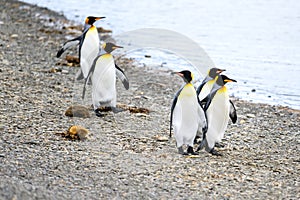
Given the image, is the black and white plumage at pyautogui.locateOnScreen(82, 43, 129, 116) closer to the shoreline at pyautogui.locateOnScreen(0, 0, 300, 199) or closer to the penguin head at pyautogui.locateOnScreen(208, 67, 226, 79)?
the shoreline at pyautogui.locateOnScreen(0, 0, 300, 199)

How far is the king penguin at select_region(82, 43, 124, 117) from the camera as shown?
598cm

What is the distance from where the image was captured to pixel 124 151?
471cm

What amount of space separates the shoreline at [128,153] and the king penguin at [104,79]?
0.21 metres

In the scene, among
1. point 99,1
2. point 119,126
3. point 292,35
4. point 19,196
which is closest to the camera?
point 19,196

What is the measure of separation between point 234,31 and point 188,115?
10.8 m

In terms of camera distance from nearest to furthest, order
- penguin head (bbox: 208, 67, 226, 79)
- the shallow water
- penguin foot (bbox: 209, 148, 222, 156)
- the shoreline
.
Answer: the shoreline
penguin foot (bbox: 209, 148, 222, 156)
penguin head (bbox: 208, 67, 226, 79)
the shallow water

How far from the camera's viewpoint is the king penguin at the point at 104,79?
5.98 m

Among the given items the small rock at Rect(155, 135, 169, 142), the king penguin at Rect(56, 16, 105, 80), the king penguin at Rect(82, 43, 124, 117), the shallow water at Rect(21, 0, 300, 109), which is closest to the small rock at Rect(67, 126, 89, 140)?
the small rock at Rect(155, 135, 169, 142)

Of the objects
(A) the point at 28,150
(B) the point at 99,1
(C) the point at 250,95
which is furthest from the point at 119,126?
(B) the point at 99,1

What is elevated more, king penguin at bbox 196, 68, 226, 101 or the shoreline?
king penguin at bbox 196, 68, 226, 101

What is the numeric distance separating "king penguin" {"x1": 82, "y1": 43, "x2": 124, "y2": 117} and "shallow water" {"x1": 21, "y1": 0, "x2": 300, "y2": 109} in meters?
2.75

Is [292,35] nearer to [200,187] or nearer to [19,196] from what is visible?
[200,187]

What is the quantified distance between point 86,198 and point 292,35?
12.5 metres

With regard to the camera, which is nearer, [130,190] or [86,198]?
[86,198]
